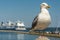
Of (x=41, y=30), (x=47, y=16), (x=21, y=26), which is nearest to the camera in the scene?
(x=47, y=16)

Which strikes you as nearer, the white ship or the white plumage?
the white plumage

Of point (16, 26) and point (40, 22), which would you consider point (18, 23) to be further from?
point (40, 22)

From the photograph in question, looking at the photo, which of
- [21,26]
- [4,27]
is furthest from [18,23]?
[4,27]

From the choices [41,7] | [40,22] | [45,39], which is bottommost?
[45,39]

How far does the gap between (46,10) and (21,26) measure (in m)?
146

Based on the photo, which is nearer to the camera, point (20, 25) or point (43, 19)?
point (43, 19)

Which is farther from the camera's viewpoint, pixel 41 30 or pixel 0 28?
pixel 0 28

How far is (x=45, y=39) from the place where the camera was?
5.56 meters

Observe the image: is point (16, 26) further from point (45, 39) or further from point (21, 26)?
point (45, 39)

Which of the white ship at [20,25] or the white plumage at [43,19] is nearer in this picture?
the white plumage at [43,19]

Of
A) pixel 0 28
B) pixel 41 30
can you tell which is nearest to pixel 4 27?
pixel 0 28

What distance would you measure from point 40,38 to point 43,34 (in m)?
0.12

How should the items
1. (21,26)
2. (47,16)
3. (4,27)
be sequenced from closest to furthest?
(47,16) → (21,26) → (4,27)

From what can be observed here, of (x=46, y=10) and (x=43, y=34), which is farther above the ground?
(x=46, y=10)
